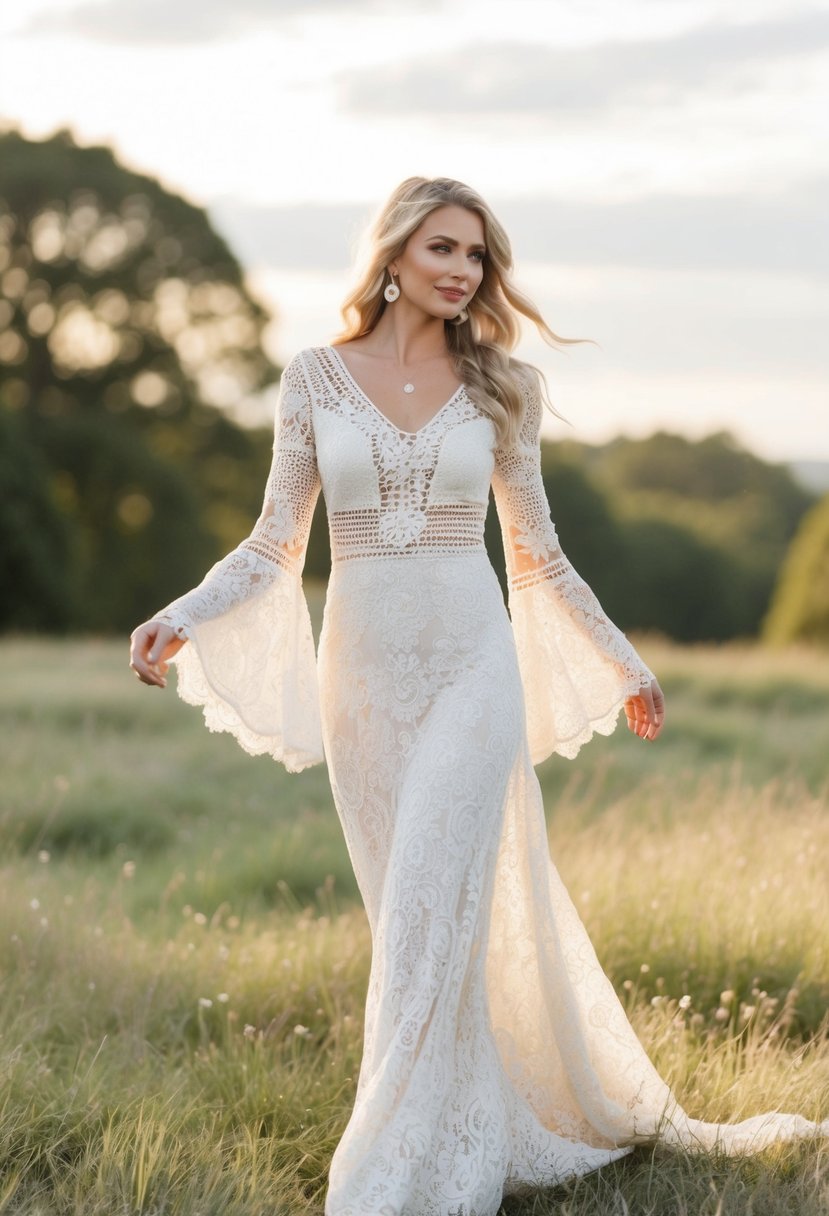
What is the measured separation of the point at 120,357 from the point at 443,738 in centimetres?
2685

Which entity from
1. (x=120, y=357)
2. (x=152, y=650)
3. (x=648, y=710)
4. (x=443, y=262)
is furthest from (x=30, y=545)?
(x=152, y=650)

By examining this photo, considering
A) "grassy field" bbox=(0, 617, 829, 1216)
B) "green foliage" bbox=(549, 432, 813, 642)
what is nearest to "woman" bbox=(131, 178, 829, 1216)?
"grassy field" bbox=(0, 617, 829, 1216)

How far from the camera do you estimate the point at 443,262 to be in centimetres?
450

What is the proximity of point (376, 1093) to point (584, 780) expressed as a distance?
6.88m

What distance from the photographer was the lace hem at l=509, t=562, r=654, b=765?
4.69 meters

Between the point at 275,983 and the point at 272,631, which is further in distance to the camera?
the point at 275,983

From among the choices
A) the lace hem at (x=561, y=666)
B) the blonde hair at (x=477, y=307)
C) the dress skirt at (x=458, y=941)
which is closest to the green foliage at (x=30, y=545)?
the blonde hair at (x=477, y=307)

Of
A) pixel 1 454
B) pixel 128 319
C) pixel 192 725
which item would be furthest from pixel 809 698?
pixel 128 319

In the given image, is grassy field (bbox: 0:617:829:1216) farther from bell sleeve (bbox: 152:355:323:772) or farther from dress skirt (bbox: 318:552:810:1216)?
bell sleeve (bbox: 152:355:323:772)

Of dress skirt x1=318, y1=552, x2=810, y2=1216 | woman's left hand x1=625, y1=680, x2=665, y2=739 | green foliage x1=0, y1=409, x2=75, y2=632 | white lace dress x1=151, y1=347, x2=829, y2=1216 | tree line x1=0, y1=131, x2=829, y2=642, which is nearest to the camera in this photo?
dress skirt x1=318, y1=552, x2=810, y2=1216

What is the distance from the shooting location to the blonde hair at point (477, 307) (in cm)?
450

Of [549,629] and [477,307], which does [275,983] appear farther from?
[477,307]

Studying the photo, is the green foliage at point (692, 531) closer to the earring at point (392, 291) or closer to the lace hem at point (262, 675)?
the earring at point (392, 291)

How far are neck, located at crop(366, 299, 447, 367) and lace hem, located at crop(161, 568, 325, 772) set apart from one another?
2.45 ft
